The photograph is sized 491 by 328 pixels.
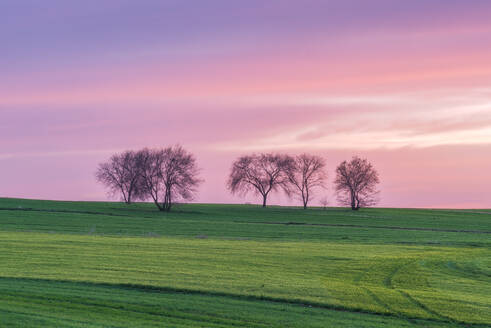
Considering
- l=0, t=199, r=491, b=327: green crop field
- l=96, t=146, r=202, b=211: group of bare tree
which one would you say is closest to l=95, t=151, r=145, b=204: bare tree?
l=96, t=146, r=202, b=211: group of bare tree

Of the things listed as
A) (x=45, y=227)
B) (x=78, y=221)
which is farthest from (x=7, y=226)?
(x=78, y=221)

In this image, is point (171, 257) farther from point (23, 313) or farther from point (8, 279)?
point (23, 313)

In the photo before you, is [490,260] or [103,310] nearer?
[103,310]

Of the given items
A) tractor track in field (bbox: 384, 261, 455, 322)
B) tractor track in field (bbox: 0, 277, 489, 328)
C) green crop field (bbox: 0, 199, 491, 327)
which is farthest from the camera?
tractor track in field (bbox: 384, 261, 455, 322)

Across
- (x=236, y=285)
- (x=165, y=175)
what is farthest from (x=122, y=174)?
(x=236, y=285)

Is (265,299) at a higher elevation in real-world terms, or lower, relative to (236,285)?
lower

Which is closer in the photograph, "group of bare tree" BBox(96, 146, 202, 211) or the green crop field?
the green crop field

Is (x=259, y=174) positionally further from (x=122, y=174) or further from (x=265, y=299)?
(x=265, y=299)

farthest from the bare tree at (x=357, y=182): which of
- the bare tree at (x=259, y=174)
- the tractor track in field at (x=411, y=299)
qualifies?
the tractor track in field at (x=411, y=299)

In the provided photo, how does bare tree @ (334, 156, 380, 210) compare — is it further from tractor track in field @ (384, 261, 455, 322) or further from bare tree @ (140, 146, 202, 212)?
tractor track in field @ (384, 261, 455, 322)

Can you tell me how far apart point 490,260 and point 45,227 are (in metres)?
42.6

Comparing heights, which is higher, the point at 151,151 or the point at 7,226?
the point at 151,151

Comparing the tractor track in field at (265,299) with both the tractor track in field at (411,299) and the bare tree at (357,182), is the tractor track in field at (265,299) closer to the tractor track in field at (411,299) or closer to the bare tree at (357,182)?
the tractor track in field at (411,299)

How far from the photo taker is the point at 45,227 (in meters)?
58.9
